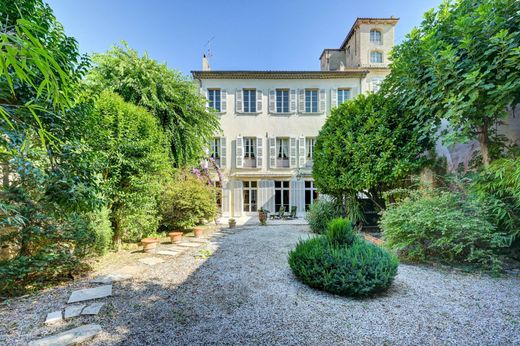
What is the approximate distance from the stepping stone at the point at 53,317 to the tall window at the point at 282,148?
11.0 metres

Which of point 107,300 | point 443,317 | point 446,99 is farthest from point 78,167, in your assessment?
point 446,99

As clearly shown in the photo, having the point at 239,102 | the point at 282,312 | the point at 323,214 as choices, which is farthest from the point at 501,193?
the point at 239,102

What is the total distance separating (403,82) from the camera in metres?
4.75

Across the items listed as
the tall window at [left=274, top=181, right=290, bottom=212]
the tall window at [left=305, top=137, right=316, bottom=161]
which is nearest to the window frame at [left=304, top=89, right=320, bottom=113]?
the tall window at [left=305, top=137, right=316, bottom=161]

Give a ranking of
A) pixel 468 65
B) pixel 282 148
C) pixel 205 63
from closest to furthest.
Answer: pixel 468 65 < pixel 282 148 < pixel 205 63

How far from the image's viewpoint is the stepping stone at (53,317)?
7.77 ft

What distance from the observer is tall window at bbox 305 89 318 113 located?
41.4 ft

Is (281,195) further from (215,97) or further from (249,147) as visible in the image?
(215,97)

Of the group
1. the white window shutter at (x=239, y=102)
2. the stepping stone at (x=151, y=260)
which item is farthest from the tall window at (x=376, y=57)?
the stepping stone at (x=151, y=260)

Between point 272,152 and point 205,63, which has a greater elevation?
point 205,63

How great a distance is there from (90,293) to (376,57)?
16564 millimetres

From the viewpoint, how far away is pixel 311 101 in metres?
12.6

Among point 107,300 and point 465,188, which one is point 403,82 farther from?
point 107,300

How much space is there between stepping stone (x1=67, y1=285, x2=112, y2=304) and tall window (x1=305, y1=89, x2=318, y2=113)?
12.0 meters
